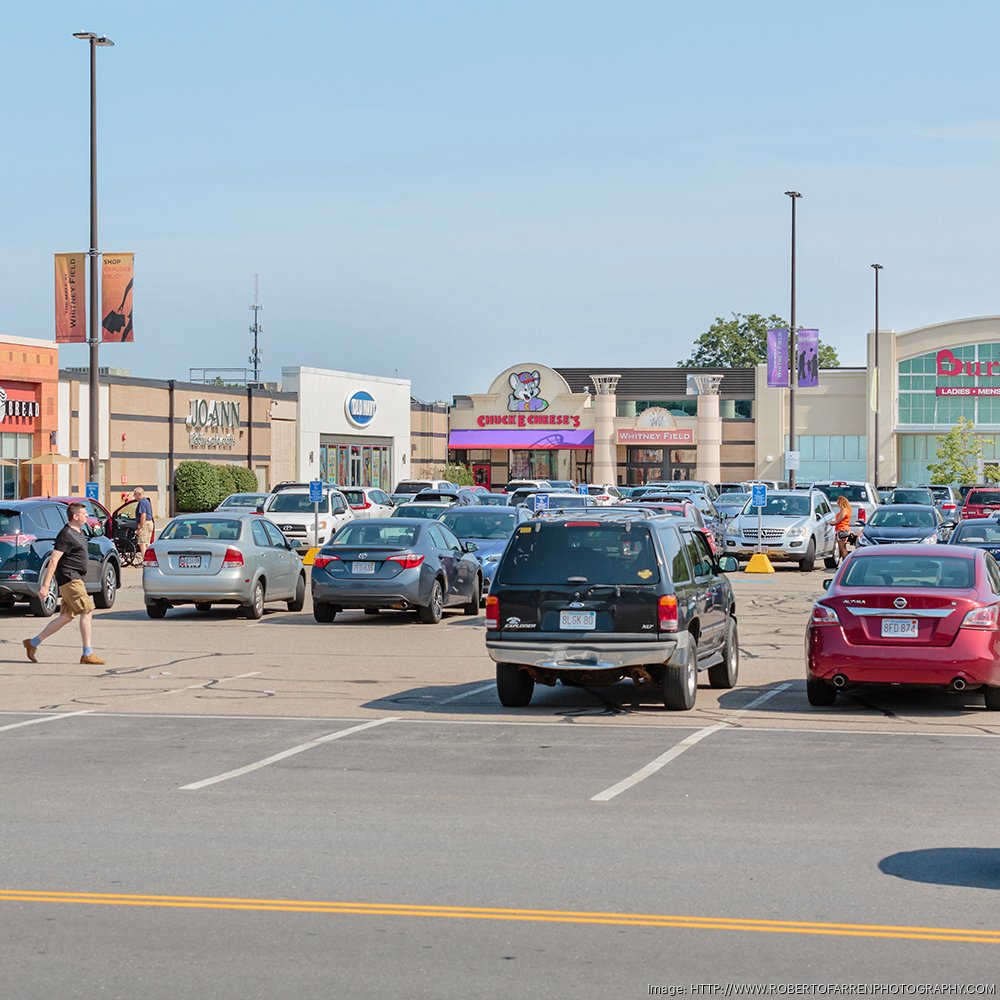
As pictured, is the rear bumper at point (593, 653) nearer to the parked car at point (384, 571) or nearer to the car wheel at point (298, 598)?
the parked car at point (384, 571)

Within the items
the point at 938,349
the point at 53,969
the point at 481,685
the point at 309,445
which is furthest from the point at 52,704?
the point at 938,349

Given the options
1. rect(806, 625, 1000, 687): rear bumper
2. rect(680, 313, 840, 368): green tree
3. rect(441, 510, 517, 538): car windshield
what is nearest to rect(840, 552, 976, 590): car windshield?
rect(806, 625, 1000, 687): rear bumper

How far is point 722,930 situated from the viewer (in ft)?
23.5

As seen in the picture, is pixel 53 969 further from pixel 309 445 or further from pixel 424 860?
pixel 309 445

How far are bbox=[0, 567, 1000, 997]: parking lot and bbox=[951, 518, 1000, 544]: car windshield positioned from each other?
13.2 metres

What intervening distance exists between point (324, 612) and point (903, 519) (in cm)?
1930

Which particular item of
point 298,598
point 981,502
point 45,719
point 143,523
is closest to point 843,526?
point 981,502

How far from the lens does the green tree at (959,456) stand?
80.9 meters

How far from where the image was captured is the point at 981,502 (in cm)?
4378

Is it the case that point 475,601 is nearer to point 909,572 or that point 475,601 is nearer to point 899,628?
point 909,572

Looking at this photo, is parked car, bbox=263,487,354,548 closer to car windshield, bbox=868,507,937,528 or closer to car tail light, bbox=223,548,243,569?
car windshield, bbox=868,507,937,528

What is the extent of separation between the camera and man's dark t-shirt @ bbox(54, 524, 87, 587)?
742 inches

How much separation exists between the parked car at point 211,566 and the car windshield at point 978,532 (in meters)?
12.1

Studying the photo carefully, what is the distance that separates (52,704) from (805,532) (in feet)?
83.2
